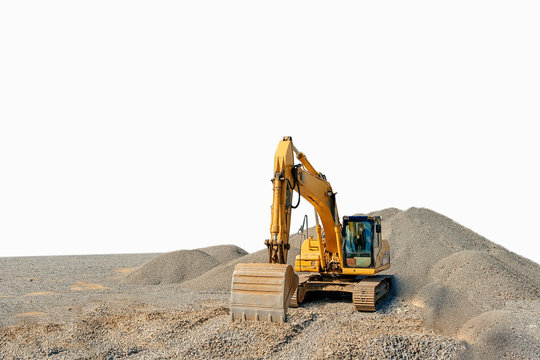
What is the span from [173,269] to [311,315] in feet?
39.9

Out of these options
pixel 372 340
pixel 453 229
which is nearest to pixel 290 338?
pixel 372 340

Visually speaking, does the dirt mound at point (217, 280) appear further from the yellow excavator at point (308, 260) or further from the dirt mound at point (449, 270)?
the yellow excavator at point (308, 260)

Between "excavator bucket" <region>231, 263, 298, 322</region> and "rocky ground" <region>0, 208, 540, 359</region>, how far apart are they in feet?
1.02

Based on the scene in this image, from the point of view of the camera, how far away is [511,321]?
37.1 feet

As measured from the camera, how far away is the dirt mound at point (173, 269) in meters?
22.4

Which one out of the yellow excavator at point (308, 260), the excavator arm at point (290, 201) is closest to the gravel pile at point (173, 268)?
the yellow excavator at point (308, 260)

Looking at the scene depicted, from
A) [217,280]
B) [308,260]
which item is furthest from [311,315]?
[217,280]

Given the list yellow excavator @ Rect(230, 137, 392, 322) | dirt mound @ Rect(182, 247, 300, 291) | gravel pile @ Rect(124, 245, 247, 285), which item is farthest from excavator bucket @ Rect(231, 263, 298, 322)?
gravel pile @ Rect(124, 245, 247, 285)

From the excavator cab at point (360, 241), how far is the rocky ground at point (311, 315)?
4.05 feet

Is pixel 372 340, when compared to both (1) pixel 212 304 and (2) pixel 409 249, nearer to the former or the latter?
(1) pixel 212 304

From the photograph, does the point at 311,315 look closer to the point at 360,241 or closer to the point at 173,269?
the point at 360,241

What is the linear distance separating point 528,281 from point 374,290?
6519 millimetres

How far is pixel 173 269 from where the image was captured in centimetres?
A: 2309

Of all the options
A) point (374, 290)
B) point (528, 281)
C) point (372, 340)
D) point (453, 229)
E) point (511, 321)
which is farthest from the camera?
point (453, 229)
